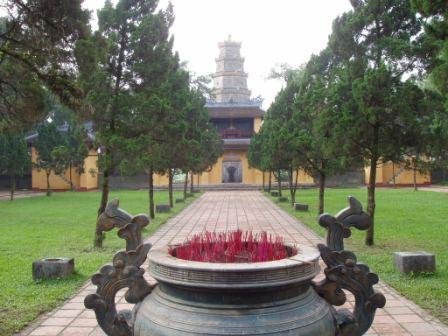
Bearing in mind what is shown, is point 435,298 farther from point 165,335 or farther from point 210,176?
point 210,176

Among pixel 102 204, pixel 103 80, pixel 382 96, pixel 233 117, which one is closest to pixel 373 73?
pixel 382 96

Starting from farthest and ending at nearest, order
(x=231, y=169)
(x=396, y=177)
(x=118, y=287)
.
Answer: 1. (x=231, y=169)
2. (x=396, y=177)
3. (x=118, y=287)

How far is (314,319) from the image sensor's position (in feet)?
10.9

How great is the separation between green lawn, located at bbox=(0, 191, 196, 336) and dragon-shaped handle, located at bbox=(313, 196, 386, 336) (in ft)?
10.6

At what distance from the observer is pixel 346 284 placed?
3779 millimetres

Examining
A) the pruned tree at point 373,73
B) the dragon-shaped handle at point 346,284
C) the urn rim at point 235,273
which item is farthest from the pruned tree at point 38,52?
the pruned tree at point 373,73

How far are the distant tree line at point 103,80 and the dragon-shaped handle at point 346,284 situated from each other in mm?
3709

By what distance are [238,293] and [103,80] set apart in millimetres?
8208

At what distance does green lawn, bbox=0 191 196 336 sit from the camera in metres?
5.86

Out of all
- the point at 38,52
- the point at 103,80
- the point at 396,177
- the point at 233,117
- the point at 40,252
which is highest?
the point at 233,117

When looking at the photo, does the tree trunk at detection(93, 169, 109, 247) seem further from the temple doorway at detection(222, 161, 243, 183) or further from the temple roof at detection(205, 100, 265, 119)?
the temple doorway at detection(222, 161, 243, 183)

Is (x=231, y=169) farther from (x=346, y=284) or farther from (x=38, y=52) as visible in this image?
(x=346, y=284)

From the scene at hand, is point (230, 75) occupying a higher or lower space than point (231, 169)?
higher

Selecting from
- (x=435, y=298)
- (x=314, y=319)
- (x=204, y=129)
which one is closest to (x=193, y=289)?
(x=314, y=319)
